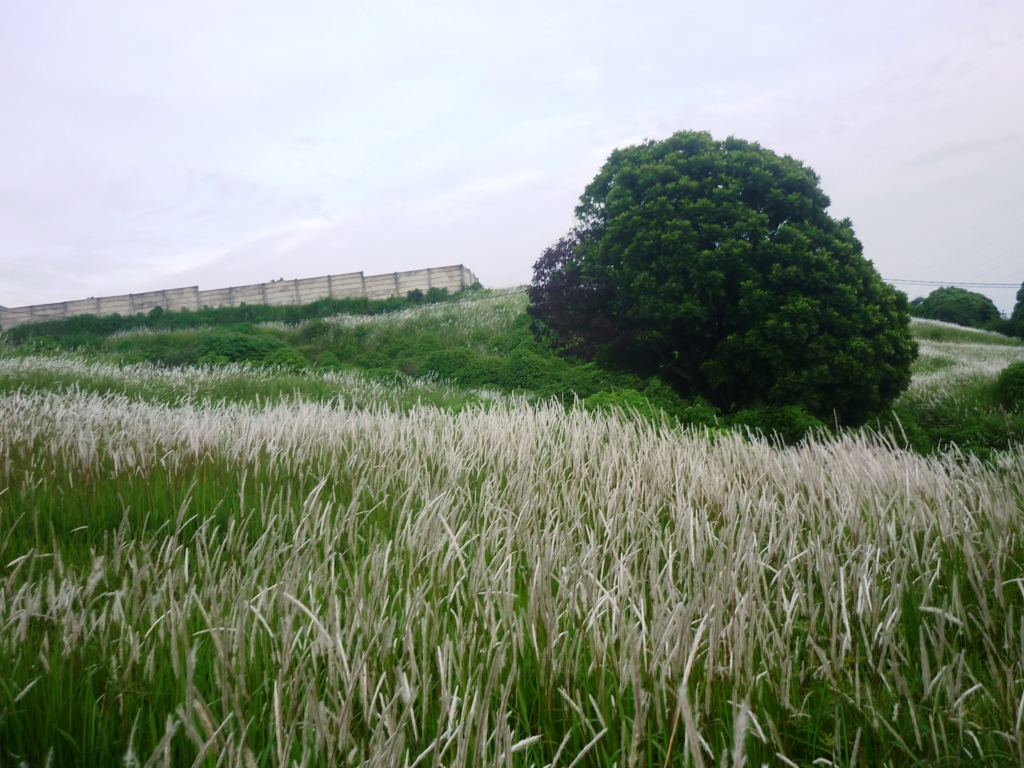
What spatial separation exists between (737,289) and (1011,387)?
545 cm

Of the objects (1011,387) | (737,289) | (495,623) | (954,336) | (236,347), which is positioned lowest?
(954,336)

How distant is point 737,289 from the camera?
9.69 m

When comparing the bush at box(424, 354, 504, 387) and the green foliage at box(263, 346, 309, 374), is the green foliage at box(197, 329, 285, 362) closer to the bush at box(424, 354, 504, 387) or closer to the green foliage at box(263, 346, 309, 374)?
the green foliage at box(263, 346, 309, 374)

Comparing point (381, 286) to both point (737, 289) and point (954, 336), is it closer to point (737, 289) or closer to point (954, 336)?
point (737, 289)

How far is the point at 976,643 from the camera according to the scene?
186cm

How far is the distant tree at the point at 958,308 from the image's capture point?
39.8 m

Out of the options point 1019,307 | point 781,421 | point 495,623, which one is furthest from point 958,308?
point 495,623

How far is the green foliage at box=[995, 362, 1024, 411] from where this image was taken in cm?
1052

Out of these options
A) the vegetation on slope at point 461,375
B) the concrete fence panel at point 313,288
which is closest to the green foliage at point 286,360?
the vegetation on slope at point 461,375

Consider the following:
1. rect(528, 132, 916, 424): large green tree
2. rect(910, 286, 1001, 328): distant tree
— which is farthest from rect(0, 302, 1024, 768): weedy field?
rect(910, 286, 1001, 328): distant tree

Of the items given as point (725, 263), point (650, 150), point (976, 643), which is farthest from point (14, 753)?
point (650, 150)

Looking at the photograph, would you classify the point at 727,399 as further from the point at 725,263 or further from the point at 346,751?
the point at 346,751

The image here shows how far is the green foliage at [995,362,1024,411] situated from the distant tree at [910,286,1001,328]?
108 feet

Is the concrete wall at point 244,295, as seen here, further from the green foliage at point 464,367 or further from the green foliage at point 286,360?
the green foliage at point 464,367
